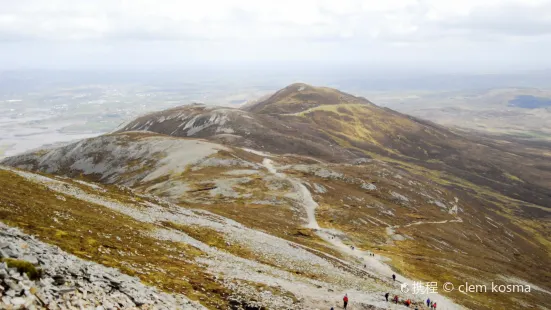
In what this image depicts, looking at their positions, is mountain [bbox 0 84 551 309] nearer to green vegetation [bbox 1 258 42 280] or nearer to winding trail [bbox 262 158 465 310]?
winding trail [bbox 262 158 465 310]

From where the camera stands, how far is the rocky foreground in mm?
16391

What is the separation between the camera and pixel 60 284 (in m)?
19.5

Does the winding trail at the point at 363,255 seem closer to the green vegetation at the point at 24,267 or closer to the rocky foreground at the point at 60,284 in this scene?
the rocky foreground at the point at 60,284

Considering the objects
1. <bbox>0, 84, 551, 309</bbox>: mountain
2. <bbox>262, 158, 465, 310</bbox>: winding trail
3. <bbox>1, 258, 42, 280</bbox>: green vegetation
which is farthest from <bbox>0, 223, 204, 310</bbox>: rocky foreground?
<bbox>262, 158, 465, 310</bbox>: winding trail

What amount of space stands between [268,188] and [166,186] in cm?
3307

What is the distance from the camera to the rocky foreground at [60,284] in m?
16.4

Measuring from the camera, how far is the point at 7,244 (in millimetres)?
19766

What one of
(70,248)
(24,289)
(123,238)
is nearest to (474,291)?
(123,238)

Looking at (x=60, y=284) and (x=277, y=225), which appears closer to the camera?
(x=60, y=284)

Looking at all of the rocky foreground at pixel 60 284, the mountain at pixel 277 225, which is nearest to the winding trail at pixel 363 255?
the mountain at pixel 277 225

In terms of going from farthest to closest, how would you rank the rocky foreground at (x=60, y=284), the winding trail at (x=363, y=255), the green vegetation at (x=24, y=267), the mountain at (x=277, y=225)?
the winding trail at (x=363, y=255) → the mountain at (x=277, y=225) → the green vegetation at (x=24, y=267) → the rocky foreground at (x=60, y=284)

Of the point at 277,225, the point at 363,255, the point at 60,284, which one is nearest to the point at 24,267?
the point at 60,284

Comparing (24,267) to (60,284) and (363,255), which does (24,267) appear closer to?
(60,284)

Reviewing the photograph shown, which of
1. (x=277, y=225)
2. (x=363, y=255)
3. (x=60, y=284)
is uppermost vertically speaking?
(x=60, y=284)
